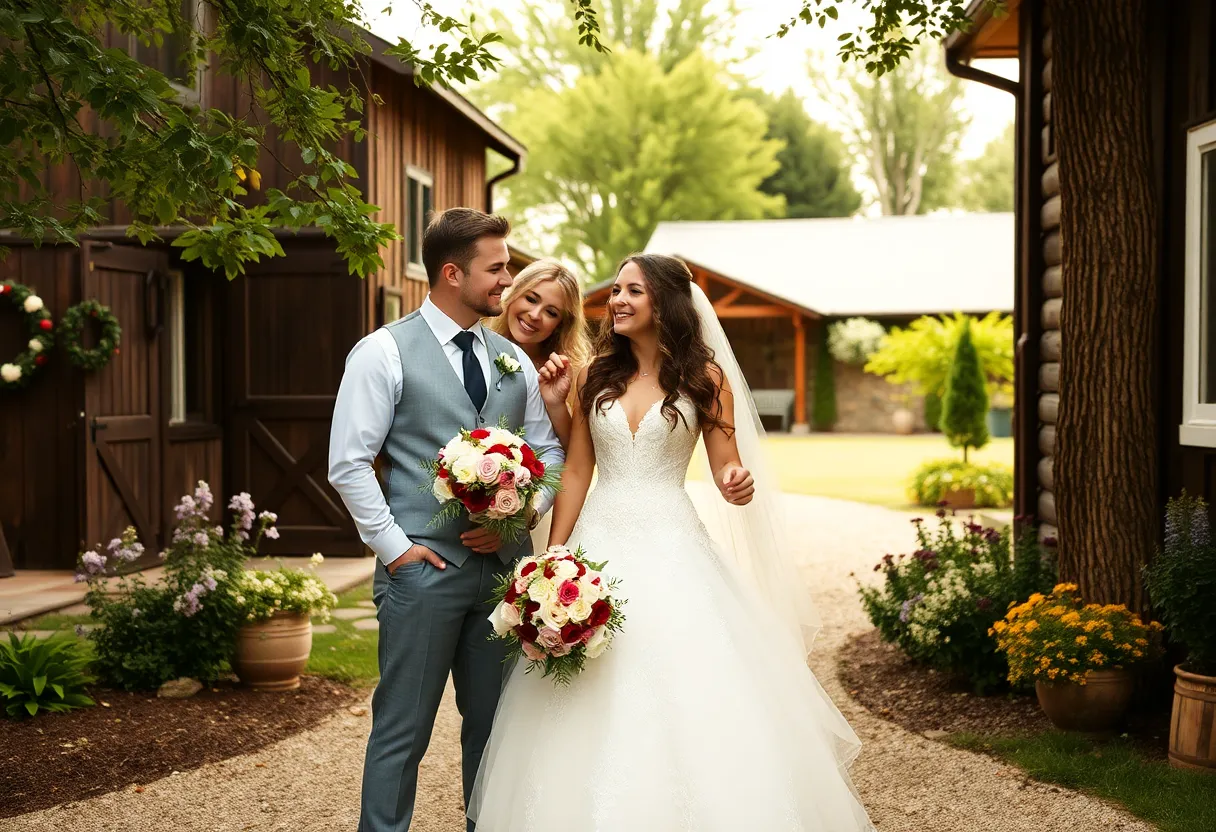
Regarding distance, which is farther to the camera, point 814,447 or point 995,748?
point 814,447

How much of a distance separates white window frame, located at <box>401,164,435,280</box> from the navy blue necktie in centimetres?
961

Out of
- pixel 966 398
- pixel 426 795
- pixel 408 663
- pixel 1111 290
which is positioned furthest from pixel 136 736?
pixel 966 398

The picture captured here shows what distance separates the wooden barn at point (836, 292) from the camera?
30.8 meters

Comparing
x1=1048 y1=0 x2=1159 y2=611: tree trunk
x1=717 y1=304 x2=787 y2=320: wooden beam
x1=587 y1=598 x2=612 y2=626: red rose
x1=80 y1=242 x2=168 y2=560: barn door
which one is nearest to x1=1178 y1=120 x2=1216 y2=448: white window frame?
x1=1048 y1=0 x2=1159 y2=611: tree trunk

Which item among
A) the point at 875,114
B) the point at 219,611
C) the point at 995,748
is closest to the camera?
the point at 995,748

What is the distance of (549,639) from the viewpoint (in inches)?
139

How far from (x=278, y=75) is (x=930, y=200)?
47.4 metres

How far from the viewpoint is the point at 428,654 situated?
367cm

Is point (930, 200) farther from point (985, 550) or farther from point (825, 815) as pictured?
point (825, 815)

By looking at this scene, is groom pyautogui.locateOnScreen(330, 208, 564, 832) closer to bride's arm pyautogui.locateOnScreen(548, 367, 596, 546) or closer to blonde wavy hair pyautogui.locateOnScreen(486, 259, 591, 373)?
bride's arm pyautogui.locateOnScreen(548, 367, 596, 546)

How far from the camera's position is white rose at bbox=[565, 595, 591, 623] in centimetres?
352

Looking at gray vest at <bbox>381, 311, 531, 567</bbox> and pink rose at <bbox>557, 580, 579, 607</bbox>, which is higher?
gray vest at <bbox>381, 311, 531, 567</bbox>

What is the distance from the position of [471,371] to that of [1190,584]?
130 inches

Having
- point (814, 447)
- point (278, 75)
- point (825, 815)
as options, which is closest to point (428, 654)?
point (825, 815)
